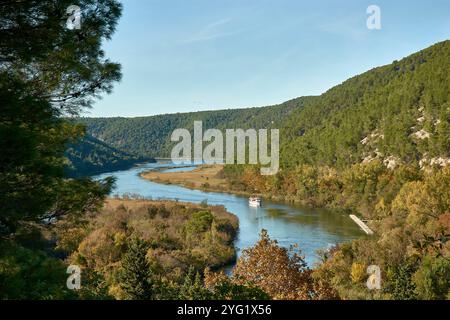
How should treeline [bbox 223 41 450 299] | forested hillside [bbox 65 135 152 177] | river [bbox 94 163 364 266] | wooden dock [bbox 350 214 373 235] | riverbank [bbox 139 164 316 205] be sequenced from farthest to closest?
forested hillside [bbox 65 135 152 177], riverbank [bbox 139 164 316 205], wooden dock [bbox 350 214 373 235], river [bbox 94 163 364 266], treeline [bbox 223 41 450 299]

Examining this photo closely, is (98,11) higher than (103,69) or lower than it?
higher

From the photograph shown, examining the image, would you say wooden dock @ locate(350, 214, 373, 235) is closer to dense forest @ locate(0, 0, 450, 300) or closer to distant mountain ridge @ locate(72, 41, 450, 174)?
dense forest @ locate(0, 0, 450, 300)

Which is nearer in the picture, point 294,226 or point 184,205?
point 294,226

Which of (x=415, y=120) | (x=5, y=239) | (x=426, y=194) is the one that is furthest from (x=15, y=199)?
(x=415, y=120)

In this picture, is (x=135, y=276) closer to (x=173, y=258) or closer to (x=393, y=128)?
(x=173, y=258)

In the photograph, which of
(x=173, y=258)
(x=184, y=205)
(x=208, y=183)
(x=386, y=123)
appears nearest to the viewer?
(x=173, y=258)

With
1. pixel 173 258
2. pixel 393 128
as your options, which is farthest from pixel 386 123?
pixel 173 258

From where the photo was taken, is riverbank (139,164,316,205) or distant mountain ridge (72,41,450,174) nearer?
distant mountain ridge (72,41,450,174)

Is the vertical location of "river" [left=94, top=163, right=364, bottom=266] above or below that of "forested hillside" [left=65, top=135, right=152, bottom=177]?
below

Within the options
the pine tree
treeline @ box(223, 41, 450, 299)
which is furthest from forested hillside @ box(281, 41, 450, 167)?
the pine tree

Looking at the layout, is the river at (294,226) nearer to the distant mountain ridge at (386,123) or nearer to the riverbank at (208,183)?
the riverbank at (208,183)
